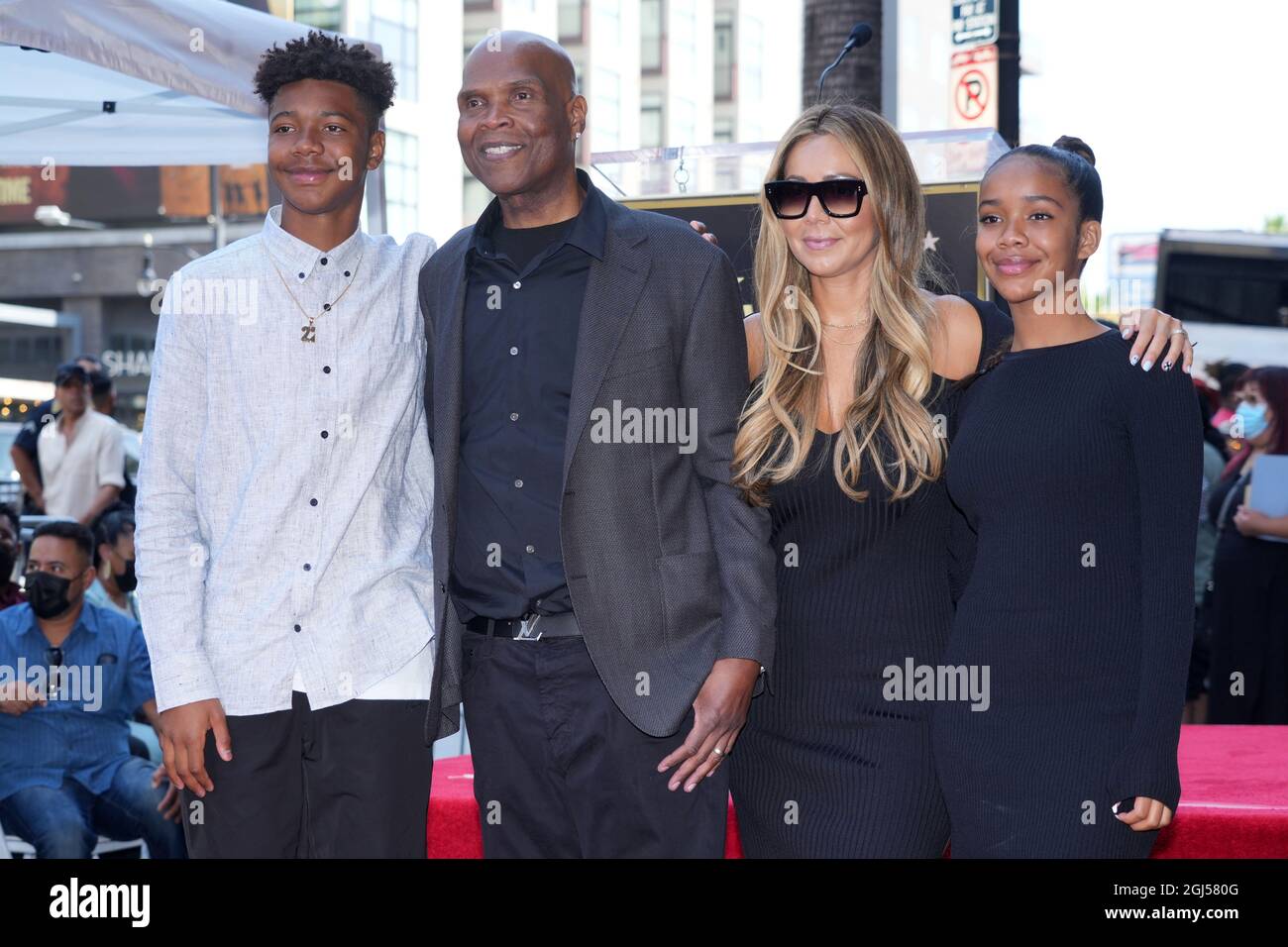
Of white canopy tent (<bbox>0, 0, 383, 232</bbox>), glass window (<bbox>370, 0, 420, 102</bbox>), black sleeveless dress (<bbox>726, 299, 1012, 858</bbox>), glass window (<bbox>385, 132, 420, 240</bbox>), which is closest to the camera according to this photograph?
black sleeveless dress (<bbox>726, 299, 1012, 858</bbox>)

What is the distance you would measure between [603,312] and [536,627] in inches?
28.2

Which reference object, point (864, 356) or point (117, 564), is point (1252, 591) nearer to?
point (864, 356)

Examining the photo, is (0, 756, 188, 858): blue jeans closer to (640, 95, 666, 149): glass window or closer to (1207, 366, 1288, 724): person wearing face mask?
(1207, 366, 1288, 724): person wearing face mask

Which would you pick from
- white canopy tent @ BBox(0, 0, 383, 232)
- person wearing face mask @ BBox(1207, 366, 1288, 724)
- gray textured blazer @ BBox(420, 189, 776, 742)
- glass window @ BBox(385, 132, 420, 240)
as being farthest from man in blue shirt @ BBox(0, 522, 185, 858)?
glass window @ BBox(385, 132, 420, 240)

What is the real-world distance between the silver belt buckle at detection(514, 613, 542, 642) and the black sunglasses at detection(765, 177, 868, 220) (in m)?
1.09

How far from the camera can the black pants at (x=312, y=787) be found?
3.28 meters

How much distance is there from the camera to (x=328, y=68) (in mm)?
3475

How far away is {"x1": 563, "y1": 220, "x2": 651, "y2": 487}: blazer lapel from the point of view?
3.22 metres

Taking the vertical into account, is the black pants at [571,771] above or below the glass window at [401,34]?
below

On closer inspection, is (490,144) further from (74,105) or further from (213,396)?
(74,105)

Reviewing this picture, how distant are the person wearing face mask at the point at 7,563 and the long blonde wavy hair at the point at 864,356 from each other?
14.4ft

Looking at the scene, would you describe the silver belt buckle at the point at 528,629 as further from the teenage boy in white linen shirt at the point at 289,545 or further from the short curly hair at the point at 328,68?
the short curly hair at the point at 328,68

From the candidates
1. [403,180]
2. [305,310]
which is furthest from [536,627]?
[403,180]

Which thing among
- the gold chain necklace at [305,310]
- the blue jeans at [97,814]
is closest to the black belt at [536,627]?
the gold chain necklace at [305,310]
